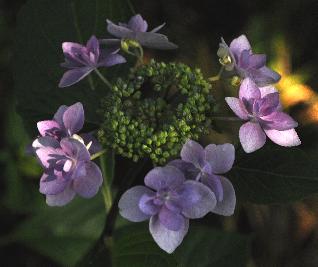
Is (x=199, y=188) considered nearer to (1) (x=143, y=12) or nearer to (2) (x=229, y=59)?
(2) (x=229, y=59)

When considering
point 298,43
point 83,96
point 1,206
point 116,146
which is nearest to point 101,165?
point 83,96

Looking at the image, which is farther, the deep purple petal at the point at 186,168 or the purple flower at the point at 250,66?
the purple flower at the point at 250,66

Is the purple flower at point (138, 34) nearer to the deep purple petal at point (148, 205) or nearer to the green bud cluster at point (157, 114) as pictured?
the green bud cluster at point (157, 114)

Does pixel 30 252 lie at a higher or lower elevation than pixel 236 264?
lower

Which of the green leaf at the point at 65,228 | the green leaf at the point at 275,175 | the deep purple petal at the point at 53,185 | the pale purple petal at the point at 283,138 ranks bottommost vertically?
the green leaf at the point at 65,228

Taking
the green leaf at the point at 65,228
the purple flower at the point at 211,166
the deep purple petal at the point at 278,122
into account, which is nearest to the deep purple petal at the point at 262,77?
the deep purple petal at the point at 278,122

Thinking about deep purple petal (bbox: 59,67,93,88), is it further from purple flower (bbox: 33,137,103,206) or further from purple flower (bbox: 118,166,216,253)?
purple flower (bbox: 118,166,216,253)

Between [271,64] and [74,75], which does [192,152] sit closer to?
[74,75]

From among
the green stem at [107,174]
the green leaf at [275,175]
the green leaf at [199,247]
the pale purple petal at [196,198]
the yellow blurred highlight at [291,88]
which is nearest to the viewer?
the pale purple petal at [196,198]
